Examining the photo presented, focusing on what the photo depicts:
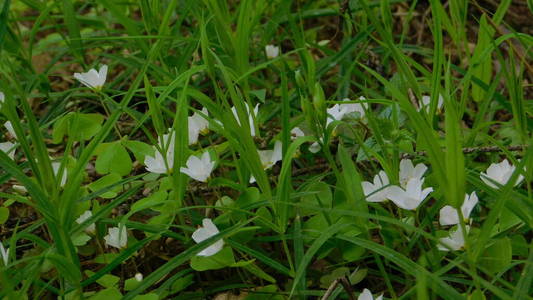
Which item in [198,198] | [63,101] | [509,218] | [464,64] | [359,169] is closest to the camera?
[509,218]

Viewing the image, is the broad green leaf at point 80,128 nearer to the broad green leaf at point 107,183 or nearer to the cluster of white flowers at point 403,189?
the broad green leaf at point 107,183

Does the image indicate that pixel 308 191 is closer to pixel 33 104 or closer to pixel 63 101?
pixel 63 101

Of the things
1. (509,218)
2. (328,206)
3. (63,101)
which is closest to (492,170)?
(509,218)

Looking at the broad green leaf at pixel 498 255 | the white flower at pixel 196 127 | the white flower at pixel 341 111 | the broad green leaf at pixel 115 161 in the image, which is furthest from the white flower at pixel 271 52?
the broad green leaf at pixel 498 255

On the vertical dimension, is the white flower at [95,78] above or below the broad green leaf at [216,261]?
above

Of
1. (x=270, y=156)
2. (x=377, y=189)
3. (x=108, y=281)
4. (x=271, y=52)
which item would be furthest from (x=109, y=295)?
(x=271, y=52)

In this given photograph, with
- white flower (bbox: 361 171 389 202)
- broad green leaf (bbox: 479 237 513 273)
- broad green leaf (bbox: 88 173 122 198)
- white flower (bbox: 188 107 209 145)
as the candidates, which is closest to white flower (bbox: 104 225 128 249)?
broad green leaf (bbox: 88 173 122 198)

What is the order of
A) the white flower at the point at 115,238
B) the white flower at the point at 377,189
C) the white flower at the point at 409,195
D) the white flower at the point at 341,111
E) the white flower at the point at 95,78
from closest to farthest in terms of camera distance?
the white flower at the point at 409,195
the white flower at the point at 377,189
the white flower at the point at 115,238
the white flower at the point at 341,111
the white flower at the point at 95,78

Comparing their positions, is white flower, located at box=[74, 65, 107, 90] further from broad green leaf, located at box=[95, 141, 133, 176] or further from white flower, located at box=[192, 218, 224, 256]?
white flower, located at box=[192, 218, 224, 256]
